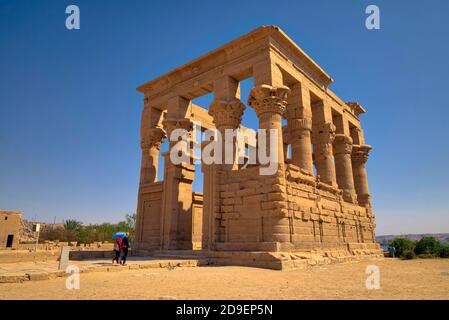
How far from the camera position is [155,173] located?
1773cm

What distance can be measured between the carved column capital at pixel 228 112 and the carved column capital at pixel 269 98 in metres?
1.26

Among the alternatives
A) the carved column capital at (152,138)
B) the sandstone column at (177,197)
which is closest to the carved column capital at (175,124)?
the sandstone column at (177,197)

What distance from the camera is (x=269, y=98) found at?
1230cm

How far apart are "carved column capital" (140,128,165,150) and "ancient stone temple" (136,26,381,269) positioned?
0.19 feet

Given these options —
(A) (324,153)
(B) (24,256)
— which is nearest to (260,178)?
(A) (324,153)

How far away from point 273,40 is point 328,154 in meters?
6.82

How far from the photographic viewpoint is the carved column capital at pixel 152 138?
1758 centimetres

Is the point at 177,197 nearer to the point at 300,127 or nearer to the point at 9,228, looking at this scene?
the point at 300,127

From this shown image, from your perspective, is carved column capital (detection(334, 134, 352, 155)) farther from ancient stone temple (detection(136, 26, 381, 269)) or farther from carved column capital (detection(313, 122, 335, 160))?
carved column capital (detection(313, 122, 335, 160))

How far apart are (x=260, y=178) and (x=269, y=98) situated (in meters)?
3.35

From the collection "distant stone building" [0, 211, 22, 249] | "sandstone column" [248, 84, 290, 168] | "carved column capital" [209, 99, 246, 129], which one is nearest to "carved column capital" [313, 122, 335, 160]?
"sandstone column" [248, 84, 290, 168]

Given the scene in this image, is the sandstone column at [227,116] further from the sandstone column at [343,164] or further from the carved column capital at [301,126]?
the sandstone column at [343,164]
